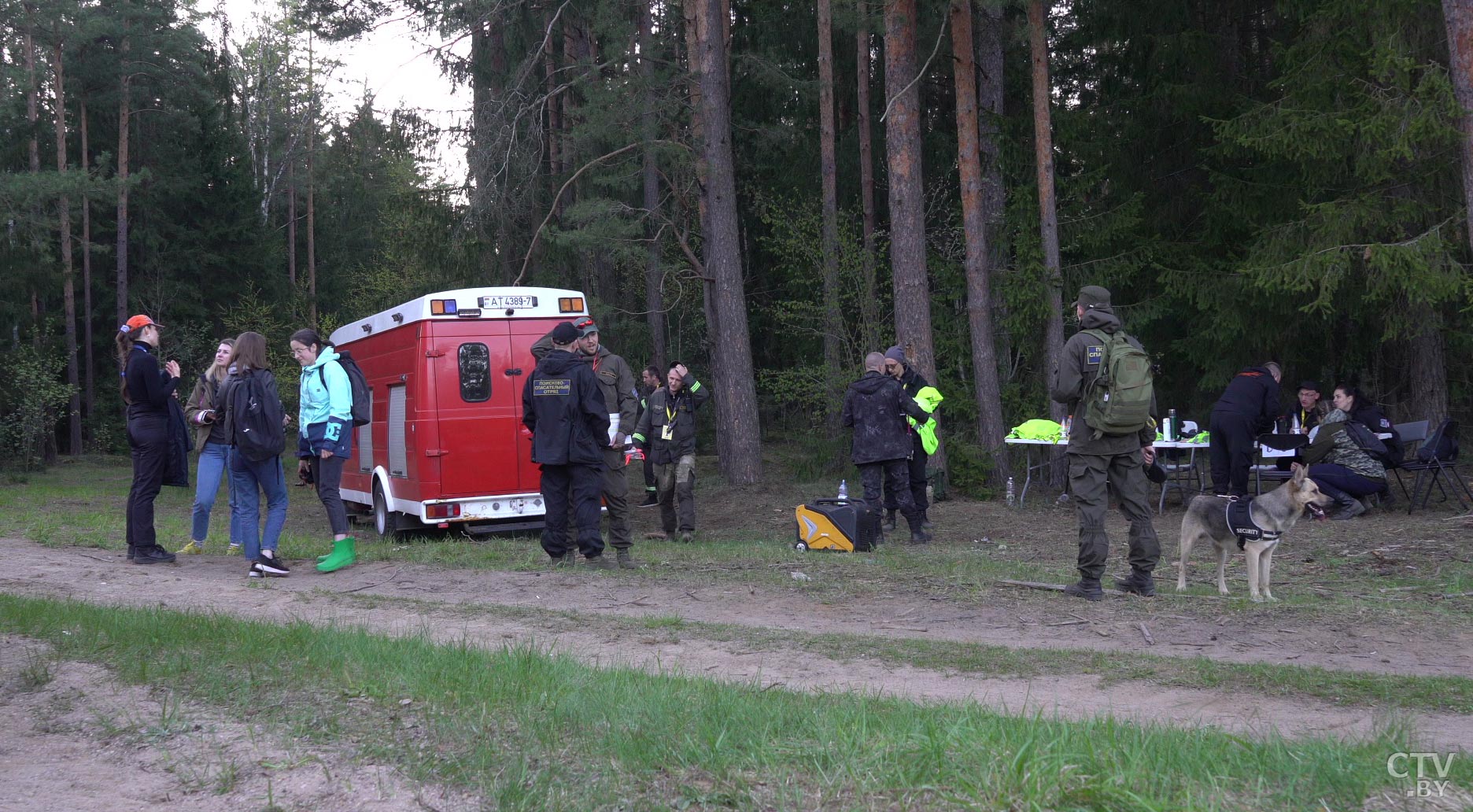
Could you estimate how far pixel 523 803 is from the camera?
12.4 ft

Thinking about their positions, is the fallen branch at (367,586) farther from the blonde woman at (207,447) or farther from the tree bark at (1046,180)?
the tree bark at (1046,180)

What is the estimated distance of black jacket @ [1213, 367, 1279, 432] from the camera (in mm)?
12852

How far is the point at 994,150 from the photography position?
19750mm

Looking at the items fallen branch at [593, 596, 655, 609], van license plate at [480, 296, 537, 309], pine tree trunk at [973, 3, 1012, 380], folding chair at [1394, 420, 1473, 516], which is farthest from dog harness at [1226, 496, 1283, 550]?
pine tree trunk at [973, 3, 1012, 380]

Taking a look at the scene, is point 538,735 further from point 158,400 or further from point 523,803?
point 158,400

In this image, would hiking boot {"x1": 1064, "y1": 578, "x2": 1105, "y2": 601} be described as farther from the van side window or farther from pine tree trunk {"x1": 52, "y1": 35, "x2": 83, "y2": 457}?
pine tree trunk {"x1": 52, "y1": 35, "x2": 83, "y2": 457}

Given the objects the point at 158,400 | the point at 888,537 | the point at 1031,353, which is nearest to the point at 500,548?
the point at 158,400

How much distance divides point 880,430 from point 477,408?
4.69 metres

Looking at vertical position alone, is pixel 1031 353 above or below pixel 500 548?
above

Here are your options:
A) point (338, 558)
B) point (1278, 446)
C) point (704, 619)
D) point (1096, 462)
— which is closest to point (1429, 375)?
point (1278, 446)

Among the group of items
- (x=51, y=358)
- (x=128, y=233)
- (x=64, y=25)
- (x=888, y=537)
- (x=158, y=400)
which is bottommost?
(x=888, y=537)

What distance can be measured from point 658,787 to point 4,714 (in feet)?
11.2

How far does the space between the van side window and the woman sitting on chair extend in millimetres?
10076

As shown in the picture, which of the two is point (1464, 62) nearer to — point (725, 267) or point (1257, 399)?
point (1257, 399)
